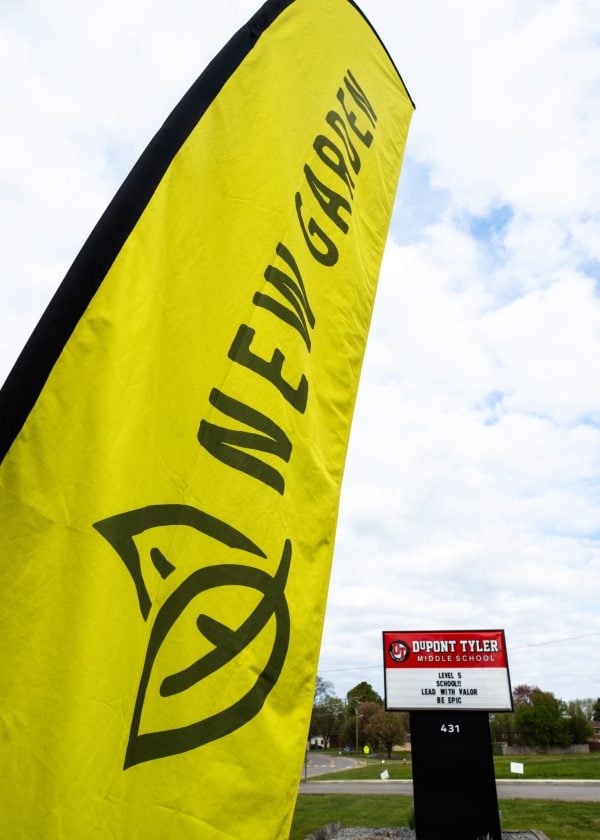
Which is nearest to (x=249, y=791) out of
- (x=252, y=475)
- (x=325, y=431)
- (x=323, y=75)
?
(x=252, y=475)

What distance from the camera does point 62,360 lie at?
113cm

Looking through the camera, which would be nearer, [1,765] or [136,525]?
[1,765]

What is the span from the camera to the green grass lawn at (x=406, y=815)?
43.5 ft

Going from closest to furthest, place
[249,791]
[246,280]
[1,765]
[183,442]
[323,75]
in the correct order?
[1,765] < [249,791] < [183,442] < [246,280] < [323,75]

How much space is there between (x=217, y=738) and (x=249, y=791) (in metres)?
0.13

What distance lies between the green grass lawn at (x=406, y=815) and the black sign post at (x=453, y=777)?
1.50 m

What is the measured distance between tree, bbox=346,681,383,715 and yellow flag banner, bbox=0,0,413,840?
278 feet

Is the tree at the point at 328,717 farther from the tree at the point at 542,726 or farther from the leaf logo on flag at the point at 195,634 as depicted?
the leaf logo on flag at the point at 195,634

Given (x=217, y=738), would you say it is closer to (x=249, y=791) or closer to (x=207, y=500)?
(x=249, y=791)

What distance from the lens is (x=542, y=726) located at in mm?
46375

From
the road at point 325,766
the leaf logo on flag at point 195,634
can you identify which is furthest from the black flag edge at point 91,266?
the road at point 325,766

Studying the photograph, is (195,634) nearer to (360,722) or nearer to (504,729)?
(504,729)

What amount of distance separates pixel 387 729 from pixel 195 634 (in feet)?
209

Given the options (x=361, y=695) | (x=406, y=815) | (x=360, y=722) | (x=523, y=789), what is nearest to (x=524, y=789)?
(x=523, y=789)
